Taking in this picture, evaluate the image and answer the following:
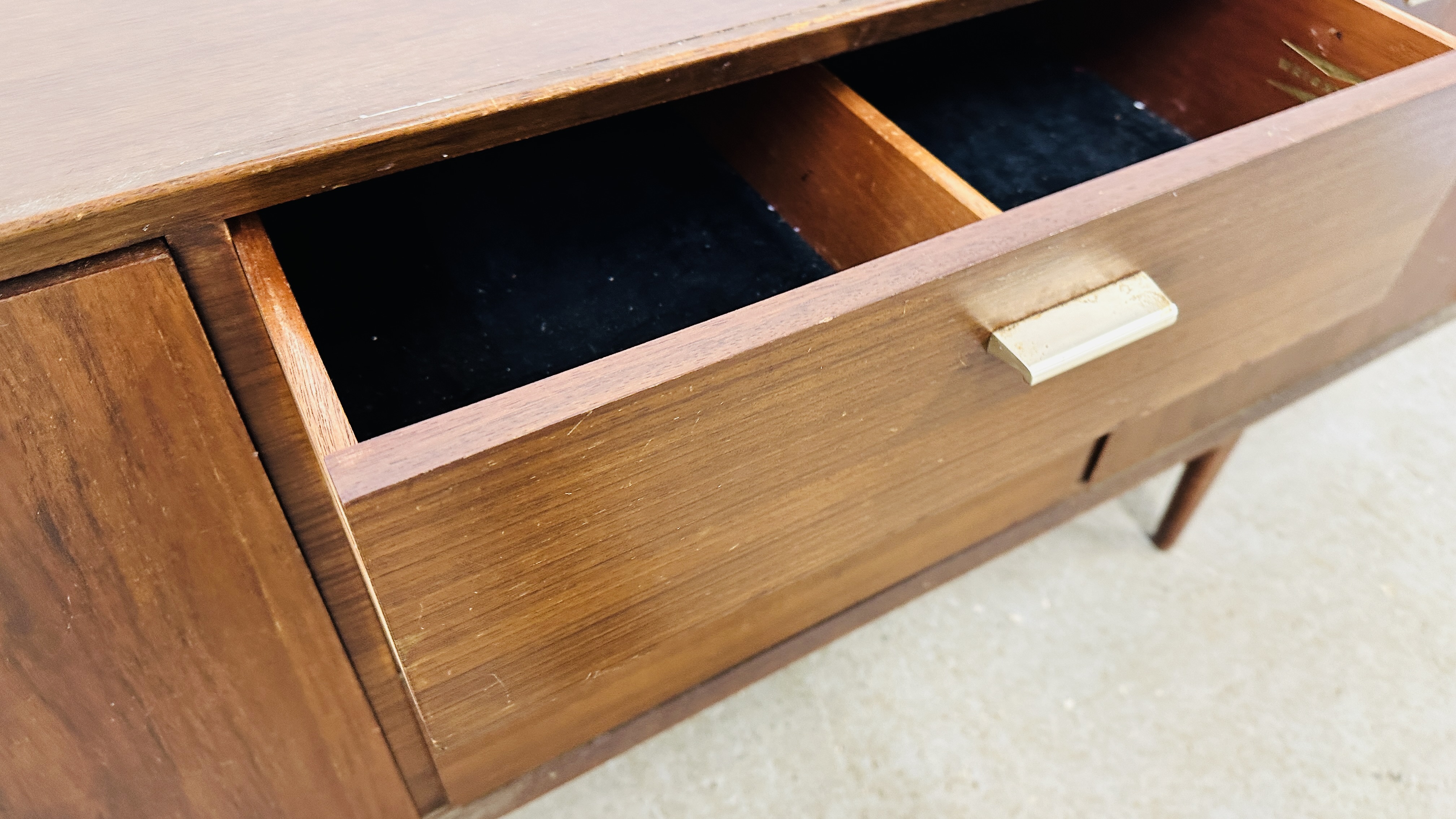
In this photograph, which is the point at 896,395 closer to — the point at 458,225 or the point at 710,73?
the point at 710,73

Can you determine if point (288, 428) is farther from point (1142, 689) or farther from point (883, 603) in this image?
point (1142, 689)

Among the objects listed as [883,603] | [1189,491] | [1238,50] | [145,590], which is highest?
[1238,50]

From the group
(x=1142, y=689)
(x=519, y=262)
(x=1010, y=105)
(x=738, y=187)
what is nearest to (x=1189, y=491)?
(x=1142, y=689)

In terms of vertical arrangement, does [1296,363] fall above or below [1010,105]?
below

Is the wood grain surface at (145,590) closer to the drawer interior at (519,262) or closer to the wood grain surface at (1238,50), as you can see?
the drawer interior at (519,262)

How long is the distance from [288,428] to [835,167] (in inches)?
11.4

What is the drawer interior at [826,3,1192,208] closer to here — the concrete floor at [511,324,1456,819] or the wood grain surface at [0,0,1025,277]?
the wood grain surface at [0,0,1025,277]

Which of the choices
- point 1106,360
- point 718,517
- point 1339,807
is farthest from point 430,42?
point 1339,807

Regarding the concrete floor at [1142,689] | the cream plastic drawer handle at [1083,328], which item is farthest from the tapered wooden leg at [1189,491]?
the cream plastic drawer handle at [1083,328]

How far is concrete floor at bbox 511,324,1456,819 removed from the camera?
2.57ft

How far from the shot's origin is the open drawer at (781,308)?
12.7 inches

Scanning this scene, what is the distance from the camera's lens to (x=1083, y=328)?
1.33 feet

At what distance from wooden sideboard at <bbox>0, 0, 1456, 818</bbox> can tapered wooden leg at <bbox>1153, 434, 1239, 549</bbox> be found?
0.87 feet

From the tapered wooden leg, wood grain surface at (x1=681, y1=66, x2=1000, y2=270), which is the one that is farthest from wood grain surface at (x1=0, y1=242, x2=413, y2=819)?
the tapered wooden leg
